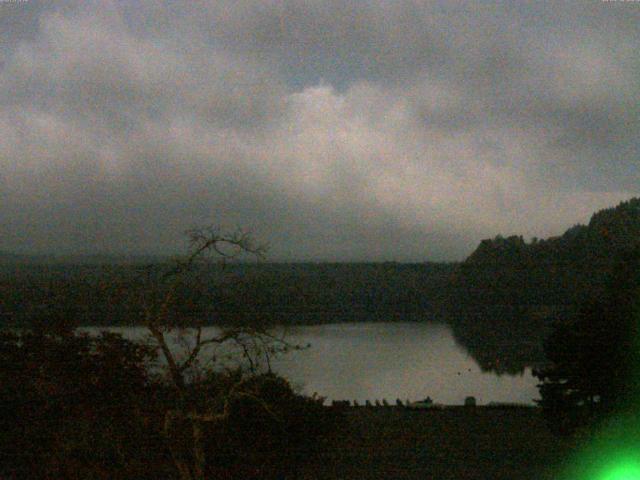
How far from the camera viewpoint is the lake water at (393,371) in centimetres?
2625

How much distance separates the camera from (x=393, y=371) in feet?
106

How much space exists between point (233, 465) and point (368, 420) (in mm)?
6725

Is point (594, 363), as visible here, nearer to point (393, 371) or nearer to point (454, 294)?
point (393, 371)

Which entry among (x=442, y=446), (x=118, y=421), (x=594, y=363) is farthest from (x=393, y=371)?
(x=118, y=421)

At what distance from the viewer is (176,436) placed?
8.48 metres

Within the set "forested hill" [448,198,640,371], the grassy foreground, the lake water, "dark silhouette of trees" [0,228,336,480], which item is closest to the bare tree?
"dark silhouette of trees" [0,228,336,480]

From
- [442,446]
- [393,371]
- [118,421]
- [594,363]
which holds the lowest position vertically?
[393,371]

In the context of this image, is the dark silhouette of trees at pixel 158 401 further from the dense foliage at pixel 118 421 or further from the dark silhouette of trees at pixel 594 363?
the dark silhouette of trees at pixel 594 363

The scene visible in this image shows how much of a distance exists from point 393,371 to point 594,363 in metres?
22.3

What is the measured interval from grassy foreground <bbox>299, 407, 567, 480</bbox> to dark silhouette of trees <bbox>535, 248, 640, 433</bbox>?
1062 millimetres

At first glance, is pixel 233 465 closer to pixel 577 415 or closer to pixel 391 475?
pixel 391 475

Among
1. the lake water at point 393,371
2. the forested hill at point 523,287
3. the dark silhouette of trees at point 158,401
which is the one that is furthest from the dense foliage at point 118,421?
the forested hill at point 523,287

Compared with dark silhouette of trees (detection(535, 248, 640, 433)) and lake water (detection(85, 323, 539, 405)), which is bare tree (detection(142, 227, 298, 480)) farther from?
lake water (detection(85, 323, 539, 405))

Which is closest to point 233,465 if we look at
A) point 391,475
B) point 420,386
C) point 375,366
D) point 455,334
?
point 391,475
